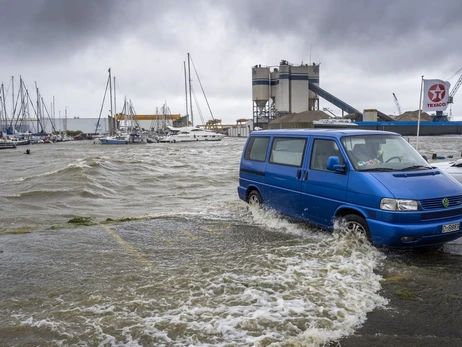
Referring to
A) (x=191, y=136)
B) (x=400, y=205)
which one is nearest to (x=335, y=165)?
(x=400, y=205)

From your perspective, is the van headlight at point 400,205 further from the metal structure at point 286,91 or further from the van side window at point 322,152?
the metal structure at point 286,91

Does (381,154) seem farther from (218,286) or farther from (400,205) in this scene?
(218,286)

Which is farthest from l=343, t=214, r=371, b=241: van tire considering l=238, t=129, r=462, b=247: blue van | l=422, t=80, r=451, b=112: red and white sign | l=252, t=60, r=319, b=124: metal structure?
l=252, t=60, r=319, b=124: metal structure

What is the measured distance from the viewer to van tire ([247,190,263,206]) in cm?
923

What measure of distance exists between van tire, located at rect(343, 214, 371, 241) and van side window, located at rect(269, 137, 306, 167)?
154cm

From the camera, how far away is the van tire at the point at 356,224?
21.0ft

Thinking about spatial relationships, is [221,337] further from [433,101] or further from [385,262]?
[433,101]

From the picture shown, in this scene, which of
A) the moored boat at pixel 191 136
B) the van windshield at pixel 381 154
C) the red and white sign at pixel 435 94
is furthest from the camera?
the moored boat at pixel 191 136

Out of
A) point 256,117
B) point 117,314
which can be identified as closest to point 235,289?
point 117,314

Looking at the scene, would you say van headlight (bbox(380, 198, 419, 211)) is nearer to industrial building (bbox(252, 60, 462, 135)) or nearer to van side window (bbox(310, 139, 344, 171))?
van side window (bbox(310, 139, 344, 171))

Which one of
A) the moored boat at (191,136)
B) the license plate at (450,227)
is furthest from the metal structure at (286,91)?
the license plate at (450,227)

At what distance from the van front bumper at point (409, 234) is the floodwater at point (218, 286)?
1.04ft

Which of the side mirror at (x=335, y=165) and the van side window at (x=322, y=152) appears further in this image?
the van side window at (x=322, y=152)

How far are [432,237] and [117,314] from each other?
14.5 ft
